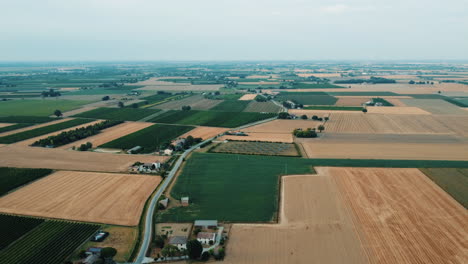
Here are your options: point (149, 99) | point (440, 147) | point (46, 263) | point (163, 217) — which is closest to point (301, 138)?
point (440, 147)

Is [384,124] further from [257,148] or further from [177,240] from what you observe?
[177,240]

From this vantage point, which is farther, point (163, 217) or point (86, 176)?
point (86, 176)

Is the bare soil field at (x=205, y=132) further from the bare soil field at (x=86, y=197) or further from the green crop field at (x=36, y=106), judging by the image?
the green crop field at (x=36, y=106)

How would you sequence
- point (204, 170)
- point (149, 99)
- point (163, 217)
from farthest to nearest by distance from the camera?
point (149, 99)
point (204, 170)
point (163, 217)

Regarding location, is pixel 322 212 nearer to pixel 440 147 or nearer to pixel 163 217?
pixel 163 217

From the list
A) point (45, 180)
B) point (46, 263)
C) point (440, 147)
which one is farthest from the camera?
point (440, 147)

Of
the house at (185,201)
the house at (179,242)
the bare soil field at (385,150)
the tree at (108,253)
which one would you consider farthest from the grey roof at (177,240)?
the bare soil field at (385,150)
